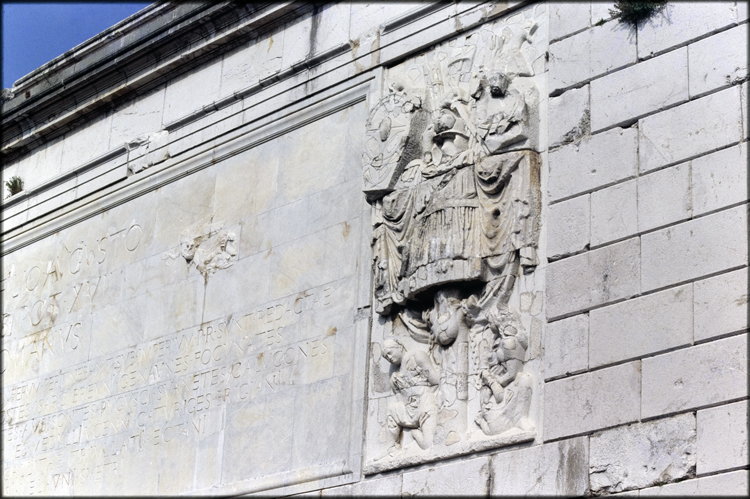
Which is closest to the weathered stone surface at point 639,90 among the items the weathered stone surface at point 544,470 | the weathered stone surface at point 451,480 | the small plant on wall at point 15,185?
the weathered stone surface at point 544,470

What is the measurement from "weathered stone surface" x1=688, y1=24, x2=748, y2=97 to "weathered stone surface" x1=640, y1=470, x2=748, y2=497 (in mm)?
3142

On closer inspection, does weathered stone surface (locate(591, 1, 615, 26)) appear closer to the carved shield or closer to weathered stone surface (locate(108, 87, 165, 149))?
the carved shield

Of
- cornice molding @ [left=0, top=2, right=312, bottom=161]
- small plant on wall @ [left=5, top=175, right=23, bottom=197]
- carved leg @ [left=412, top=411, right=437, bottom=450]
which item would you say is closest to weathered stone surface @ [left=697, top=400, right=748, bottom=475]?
carved leg @ [left=412, top=411, right=437, bottom=450]

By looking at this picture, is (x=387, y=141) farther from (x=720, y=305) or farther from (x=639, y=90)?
(x=720, y=305)

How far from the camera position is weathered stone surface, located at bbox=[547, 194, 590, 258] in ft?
38.1

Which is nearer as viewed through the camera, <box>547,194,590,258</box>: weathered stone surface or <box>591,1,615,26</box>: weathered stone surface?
<box>547,194,590,258</box>: weathered stone surface

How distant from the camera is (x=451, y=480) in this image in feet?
38.1

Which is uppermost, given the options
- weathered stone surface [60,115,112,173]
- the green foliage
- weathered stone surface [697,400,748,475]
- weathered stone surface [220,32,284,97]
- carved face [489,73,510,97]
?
weathered stone surface [220,32,284,97]

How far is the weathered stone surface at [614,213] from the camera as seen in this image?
1132 centimetres

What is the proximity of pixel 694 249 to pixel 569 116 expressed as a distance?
1946 millimetres

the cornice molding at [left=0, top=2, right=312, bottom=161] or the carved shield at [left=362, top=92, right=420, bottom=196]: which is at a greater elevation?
the cornice molding at [left=0, top=2, right=312, bottom=161]

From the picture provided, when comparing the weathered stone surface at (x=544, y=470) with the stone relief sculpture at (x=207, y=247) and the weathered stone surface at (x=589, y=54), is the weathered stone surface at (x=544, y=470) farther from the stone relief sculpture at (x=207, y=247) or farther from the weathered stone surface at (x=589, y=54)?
the stone relief sculpture at (x=207, y=247)

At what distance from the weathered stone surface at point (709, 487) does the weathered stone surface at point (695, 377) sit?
552 millimetres

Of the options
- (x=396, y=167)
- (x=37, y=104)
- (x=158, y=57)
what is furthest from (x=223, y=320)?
(x=37, y=104)
